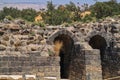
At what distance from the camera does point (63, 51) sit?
2383 centimetres

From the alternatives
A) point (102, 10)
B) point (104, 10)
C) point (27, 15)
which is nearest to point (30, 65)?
point (104, 10)

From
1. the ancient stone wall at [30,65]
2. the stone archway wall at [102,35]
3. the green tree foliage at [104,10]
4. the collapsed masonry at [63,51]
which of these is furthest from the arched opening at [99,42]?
the green tree foliage at [104,10]

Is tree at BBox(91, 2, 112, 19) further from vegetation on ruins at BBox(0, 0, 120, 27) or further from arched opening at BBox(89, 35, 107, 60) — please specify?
arched opening at BBox(89, 35, 107, 60)

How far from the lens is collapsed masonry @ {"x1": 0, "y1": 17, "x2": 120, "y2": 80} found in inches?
555

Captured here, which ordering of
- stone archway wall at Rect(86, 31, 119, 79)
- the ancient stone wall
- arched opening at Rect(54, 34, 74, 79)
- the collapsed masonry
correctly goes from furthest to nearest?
arched opening at Rect(54, 34, 74, 79), stone archway wall at Rect(86, 31, 119, 79), the collapsed masonry, the ancient stone wall

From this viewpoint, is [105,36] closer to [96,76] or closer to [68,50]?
[68,50]

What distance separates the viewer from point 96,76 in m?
17.6

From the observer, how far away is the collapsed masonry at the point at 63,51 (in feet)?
46.2

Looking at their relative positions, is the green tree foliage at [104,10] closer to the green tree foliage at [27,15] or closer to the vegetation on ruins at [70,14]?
the vegetation on ruins at [70,14]

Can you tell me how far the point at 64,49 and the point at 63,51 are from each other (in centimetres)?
15

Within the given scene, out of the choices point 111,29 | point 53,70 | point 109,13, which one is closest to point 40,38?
point 111,29

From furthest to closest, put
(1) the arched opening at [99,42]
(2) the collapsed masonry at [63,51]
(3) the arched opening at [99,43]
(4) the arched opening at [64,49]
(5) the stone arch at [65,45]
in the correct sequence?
(1) the arched opening at [99,42] < (3) the arched opening at [99,43] < (4) the arched opening at [64,49] < (5) the stone arch at [65,45] < (2) the collapsed masonry at [63,51]

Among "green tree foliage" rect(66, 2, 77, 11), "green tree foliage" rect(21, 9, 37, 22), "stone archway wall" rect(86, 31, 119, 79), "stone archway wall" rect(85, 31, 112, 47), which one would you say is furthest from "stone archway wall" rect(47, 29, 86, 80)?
"green tree foliage" rect(66, 2, 77, 11)

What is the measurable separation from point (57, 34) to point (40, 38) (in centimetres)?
249
